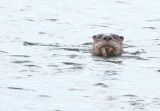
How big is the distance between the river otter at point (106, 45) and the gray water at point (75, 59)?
25 cm

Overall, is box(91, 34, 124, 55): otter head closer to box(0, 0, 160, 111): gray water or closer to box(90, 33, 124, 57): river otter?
box(90, 33, 124, 57): river otter

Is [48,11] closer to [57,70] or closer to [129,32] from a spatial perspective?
[129,32]

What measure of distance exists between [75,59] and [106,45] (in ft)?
2.56

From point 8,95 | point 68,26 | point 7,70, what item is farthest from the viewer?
point 68,26

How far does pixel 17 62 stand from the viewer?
58.5 feet

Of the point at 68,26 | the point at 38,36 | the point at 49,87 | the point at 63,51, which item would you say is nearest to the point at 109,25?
the point at 68,26

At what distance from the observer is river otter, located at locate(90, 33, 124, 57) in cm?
1898

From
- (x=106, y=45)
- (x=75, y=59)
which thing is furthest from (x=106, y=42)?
(x=75, y=59)

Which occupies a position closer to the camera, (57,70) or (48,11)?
(57,70)

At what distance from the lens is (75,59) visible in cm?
1886

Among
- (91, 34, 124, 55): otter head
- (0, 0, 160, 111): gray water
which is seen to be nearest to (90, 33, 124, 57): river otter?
(91, 34, 124, 55): otter head

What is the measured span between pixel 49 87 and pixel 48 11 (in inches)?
553

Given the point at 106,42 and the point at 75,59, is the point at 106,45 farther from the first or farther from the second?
the point at 75,59

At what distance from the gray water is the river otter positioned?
247mm
